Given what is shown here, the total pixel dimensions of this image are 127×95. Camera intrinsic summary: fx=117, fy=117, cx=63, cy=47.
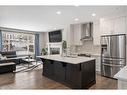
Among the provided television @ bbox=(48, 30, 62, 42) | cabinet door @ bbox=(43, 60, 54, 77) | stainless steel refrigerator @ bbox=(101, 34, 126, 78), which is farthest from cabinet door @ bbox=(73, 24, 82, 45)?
cabinet door @ bbox=(43, 60, 54, 77)

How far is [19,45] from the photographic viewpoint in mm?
8555

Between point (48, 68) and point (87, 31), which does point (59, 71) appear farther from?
point (87, 31)

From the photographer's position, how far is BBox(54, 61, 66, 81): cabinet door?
3.82m

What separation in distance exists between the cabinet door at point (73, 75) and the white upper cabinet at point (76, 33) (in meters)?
2.90

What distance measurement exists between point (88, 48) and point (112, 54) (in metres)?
1.95

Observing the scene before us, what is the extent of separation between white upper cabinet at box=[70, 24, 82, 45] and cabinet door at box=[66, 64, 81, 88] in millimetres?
2902

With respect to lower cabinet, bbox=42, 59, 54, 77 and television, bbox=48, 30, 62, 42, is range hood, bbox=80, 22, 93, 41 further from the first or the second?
television, bbox=48, 30, 62, 42

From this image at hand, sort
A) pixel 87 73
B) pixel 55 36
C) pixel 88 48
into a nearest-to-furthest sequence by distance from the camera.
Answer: pixel 87 73 → pixel 88 48 → pixel 55 36

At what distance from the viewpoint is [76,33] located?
636 centimetres

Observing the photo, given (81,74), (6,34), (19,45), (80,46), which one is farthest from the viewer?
(19,45)

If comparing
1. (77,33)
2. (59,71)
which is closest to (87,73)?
(59,71)
